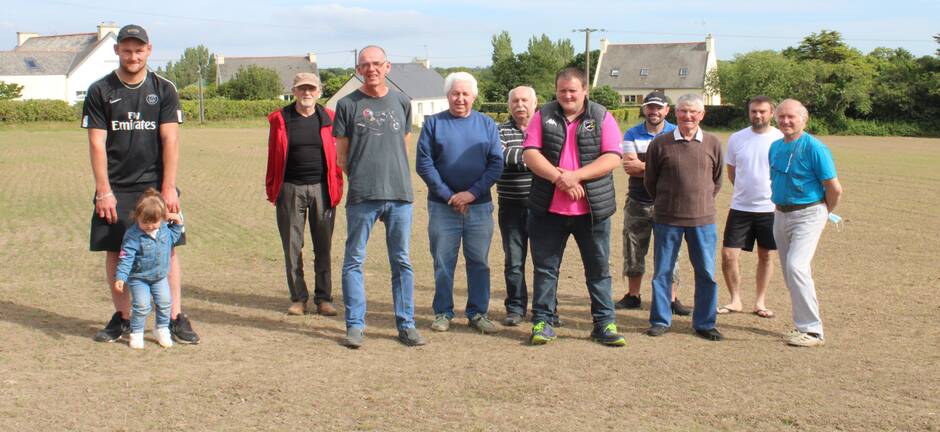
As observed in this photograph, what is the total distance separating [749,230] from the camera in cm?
777

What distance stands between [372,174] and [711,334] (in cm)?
286

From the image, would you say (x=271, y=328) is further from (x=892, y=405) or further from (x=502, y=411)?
(x=892, y=405)

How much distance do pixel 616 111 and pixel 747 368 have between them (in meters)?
57.4

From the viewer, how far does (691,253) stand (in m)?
7.05

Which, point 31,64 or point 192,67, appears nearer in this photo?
point 31,64

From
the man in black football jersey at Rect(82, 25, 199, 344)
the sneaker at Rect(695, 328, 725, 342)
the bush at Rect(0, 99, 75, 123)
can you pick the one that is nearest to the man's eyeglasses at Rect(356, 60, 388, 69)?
the man in black football jersey at Rect(82, 25, 199, 344)

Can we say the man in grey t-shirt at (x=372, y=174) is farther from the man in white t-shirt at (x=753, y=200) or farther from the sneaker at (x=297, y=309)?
the man in white t-shirt at (x=753, y=200)

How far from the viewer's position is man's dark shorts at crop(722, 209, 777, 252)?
7656 mm

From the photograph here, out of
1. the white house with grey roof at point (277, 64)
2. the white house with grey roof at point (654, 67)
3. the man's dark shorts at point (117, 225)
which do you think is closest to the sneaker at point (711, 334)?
the man's dark shorts at point (117, 225)

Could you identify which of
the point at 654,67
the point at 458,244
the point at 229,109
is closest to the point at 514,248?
the point at 458,244

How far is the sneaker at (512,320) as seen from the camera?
7.30 meters

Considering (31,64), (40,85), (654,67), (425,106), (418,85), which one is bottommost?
(425,106)

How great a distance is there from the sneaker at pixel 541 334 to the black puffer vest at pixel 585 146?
0.86 metres

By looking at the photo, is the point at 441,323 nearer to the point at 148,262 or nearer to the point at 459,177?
the point at 459,177
